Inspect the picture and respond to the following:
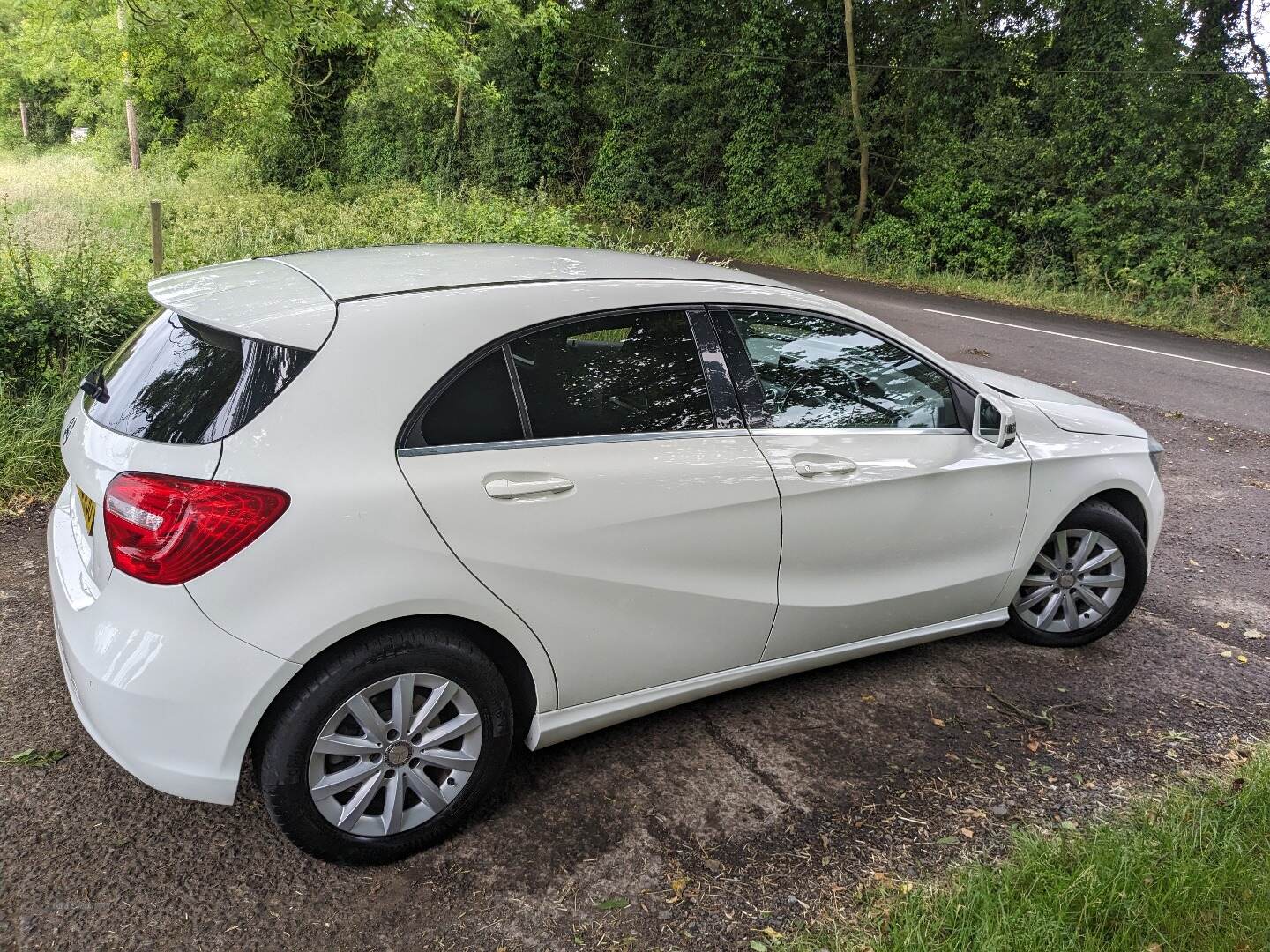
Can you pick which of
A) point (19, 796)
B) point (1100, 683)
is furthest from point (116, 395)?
point (1100, 683)

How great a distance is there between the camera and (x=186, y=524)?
7.62 feet

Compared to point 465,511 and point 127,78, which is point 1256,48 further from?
point 127,78

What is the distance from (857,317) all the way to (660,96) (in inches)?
911

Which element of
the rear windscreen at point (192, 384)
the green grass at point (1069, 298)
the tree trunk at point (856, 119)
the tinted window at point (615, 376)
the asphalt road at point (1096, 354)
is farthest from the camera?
the tree trunk at point (856, 119)

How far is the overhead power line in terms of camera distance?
624 inches

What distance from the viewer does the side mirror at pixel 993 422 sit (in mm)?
3656

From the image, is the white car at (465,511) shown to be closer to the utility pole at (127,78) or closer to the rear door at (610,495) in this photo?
the rear door at (610,495)

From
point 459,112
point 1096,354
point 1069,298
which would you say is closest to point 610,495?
point 1096,354

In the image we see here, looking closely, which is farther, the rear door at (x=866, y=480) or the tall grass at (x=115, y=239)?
the tall grass at (x=115, y=239)

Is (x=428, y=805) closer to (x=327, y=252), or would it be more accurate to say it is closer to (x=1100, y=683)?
(x=327, y=252)

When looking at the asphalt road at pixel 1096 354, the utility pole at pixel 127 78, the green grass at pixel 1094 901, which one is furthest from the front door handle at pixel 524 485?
the utility pole at pixel 127 78

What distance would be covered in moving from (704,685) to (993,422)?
1.58m

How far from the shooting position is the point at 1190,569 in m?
5.26

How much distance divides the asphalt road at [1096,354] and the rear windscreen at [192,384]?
8.89 metres
